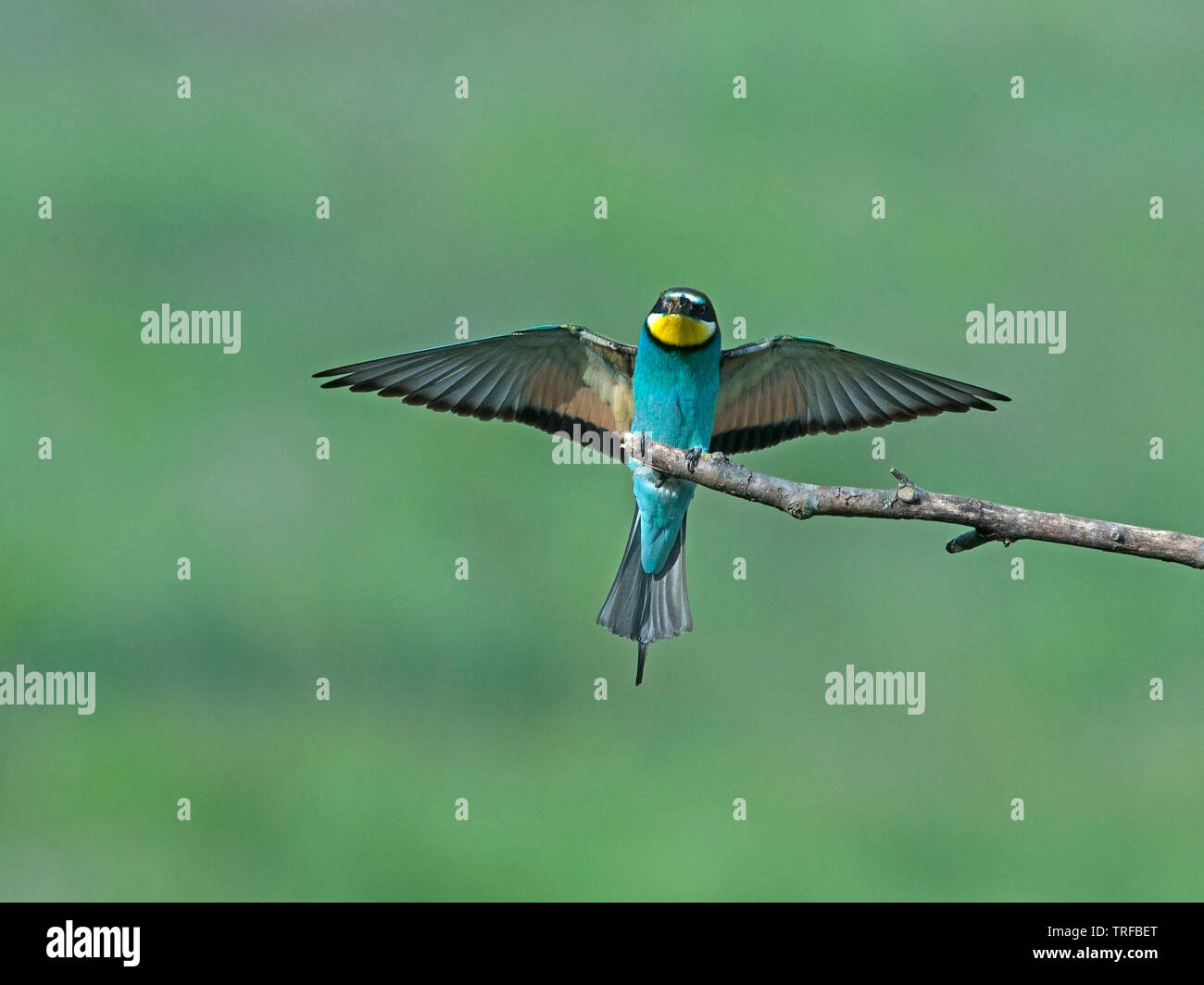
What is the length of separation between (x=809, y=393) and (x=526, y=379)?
834 millimetres

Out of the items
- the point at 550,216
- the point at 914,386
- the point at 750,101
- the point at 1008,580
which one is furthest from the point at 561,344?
the point at 750,101

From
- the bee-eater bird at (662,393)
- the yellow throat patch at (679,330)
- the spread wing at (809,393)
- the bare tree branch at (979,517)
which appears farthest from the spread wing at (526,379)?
the bare tree branch at (979,517)

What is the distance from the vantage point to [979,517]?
379 cm

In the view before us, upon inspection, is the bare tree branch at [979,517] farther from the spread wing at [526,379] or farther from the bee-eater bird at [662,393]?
the spread wing at [526,379]

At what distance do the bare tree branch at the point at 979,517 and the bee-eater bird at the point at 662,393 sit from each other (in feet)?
3.69

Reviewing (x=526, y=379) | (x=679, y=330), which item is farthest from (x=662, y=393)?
(x=526, y=379)

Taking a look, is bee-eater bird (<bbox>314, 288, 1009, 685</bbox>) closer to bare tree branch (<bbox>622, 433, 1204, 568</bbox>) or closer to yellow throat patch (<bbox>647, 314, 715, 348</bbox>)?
yellow throat patch (<bbox>647, 314, 715, 348</bbox>)

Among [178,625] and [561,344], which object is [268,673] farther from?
[561,344]

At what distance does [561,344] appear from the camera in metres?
5.17

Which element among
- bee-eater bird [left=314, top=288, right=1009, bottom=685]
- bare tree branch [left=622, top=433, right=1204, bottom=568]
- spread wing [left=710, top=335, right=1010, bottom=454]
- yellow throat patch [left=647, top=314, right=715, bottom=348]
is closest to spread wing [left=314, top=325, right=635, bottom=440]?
bee-eater bird [left=314, top=288, right=1009, bottom=685]

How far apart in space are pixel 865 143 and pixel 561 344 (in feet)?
45.4

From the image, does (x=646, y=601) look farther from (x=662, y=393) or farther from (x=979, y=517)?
(x=979, y=517)

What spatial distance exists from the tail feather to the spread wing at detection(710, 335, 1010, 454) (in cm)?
39

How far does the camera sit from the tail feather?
5344 millimetres
